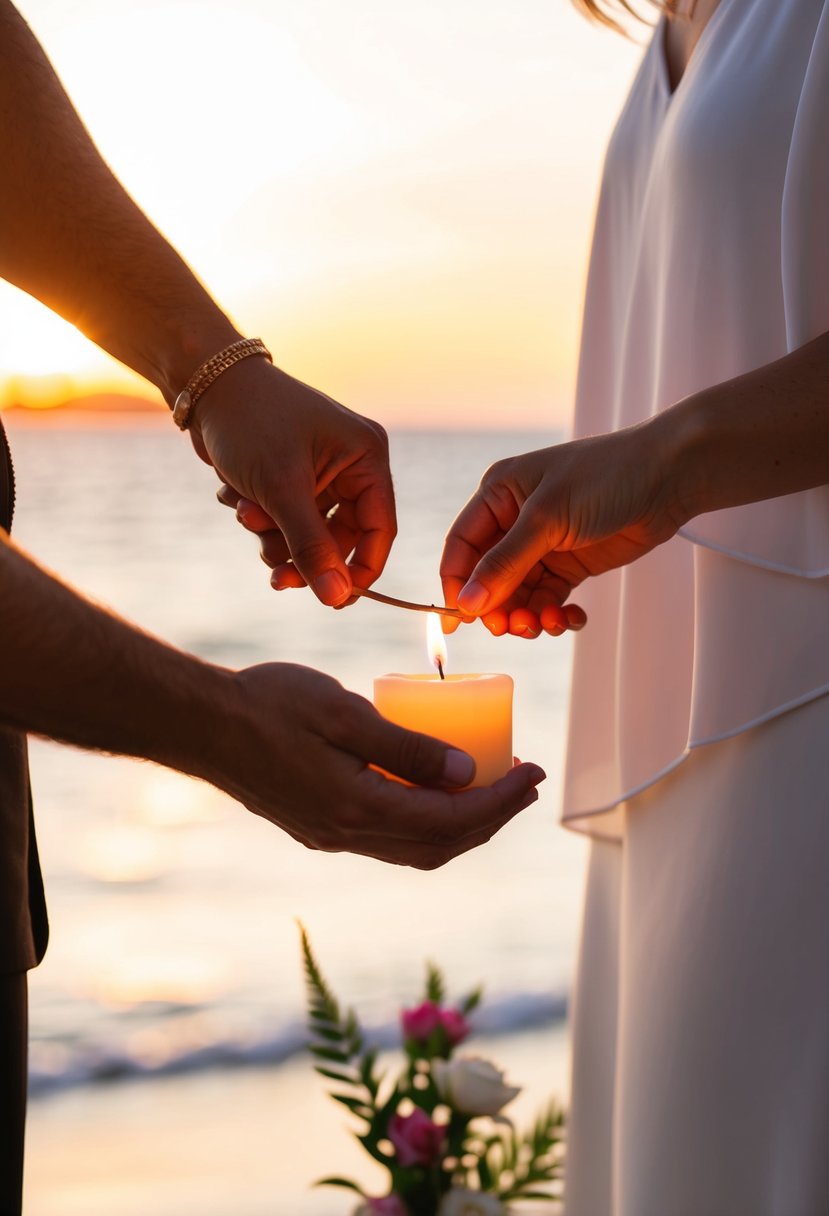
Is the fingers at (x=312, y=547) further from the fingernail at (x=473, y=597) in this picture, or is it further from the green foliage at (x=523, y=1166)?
the green foliage at (x=523, y=1166)

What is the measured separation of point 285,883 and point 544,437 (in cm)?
2223

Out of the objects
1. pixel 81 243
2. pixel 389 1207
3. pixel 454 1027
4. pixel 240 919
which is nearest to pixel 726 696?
pixel 81 243

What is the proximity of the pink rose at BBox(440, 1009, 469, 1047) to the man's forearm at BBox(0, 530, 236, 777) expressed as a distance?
4.41 ft

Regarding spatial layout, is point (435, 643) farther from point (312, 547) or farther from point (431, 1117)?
point (431, 1117)

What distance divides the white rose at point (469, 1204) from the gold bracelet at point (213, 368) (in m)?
1.38

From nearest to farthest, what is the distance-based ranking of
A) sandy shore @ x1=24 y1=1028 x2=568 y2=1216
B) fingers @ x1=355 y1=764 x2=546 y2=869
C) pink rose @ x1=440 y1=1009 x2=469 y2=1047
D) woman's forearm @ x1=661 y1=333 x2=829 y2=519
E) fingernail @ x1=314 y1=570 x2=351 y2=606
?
fingers @ x1=355 y1=764 x2=546 y2=869 → woman's forearm @ x1=661 y1=333 x2=829 y2=519 → fingernail @ x1=314 y1=570 x2=351 y2=606 → pink rose @ x1=440 y1=1009 x2=469 y2=1047 → sandy shore @ x1=24 y1=1028 x2=568 y2=1216

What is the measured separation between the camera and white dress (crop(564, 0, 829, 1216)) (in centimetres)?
131

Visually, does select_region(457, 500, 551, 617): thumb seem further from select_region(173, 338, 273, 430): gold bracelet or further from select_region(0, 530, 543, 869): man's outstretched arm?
select_region(173, 338, 273, 430): gold bracelet

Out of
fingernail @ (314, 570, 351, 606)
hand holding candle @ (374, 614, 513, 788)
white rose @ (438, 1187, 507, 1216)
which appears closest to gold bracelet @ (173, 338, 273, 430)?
fingernail @ (314, 570, 351, 606)

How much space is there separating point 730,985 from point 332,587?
63 centimetres

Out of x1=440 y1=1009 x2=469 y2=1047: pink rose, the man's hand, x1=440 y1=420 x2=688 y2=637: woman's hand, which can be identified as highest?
x1=440 y1=420 x2=688 y2=637: woman's hand

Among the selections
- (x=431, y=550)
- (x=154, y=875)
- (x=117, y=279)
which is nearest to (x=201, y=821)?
(x=154, y=875)

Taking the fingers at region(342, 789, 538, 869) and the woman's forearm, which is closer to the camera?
the fingers at region(342, 789, 538, 869)

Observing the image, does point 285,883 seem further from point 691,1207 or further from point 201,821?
point 691,1207
